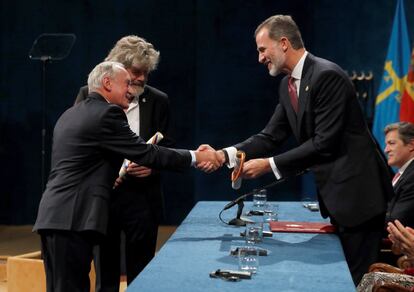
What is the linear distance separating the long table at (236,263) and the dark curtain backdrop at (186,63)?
400 centimetres

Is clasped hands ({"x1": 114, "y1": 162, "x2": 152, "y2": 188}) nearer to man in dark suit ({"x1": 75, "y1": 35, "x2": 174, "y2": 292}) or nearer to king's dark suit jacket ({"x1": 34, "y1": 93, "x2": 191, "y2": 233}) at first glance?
man in dark suit ({"x1": 75, "y1": 35, "x2": 174, "y2": 292})

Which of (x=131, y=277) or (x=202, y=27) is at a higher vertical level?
(x=202, y=27)

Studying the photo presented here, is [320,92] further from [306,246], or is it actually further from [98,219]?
Answer: [98,219]

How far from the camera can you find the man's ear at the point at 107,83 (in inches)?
133

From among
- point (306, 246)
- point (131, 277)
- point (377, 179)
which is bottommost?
point (131, 277)

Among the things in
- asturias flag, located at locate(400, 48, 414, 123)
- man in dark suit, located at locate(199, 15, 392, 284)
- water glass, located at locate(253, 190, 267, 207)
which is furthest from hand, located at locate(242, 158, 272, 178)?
asturias flag, located at locate(400, 48, 414, 123)

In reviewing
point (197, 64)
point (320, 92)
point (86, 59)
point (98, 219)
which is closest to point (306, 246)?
point (320, 92)

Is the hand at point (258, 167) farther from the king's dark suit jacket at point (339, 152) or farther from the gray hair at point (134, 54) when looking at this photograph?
the gray hair at point (134, 54)

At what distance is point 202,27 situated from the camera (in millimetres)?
7715

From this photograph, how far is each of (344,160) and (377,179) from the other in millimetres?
171

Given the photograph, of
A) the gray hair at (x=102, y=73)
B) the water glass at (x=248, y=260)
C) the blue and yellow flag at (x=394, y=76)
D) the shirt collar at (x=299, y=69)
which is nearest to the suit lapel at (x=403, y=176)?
the shirt collar at (x=299, y=69)

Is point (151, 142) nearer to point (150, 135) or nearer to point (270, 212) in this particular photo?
point (150, 135)

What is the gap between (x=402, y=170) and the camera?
4703 mm

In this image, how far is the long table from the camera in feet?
7.88
